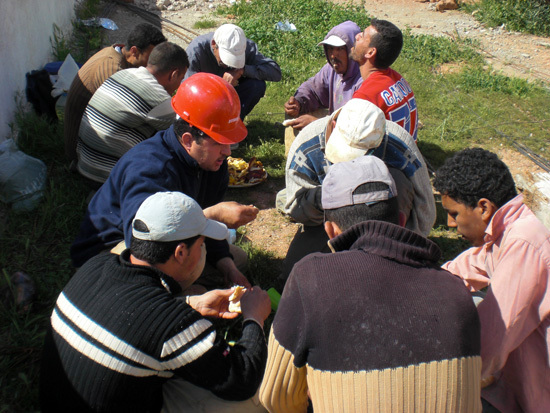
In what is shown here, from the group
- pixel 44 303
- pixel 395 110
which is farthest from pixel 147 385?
pixel 395 110

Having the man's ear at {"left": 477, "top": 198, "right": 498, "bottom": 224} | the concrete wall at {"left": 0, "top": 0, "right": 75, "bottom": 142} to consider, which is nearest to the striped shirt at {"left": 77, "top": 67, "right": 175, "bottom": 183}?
the concrete wall at {"left": 0, "top": 0, "right": 75, "bottom": 142}

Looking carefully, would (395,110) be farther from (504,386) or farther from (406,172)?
(504,386)

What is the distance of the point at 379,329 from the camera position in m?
1.62

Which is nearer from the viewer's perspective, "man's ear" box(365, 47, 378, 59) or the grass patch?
"man's ear" box(365, 47, 378, 59)

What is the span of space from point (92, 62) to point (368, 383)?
4.24 m

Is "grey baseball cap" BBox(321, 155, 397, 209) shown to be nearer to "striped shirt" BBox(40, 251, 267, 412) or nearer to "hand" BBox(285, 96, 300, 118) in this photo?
"striped shirt" BBox(40, 251, 267, 412)

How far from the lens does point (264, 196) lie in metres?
5.15

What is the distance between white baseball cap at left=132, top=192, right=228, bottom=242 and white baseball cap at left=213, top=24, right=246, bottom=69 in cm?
351

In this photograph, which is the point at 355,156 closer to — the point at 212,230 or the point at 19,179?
the point at 212,230

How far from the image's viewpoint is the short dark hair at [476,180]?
2.41 metres

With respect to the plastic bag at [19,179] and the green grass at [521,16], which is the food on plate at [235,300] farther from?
the green grass at [521,16]

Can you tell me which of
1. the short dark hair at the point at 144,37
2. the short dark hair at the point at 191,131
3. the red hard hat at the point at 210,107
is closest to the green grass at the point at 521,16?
the short dark hair at the point at 144,37

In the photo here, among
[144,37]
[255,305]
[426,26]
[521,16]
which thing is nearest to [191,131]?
[255,305]

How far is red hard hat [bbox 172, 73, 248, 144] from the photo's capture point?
10.3ft
